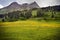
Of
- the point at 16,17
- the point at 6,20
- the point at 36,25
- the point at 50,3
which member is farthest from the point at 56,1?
the point at 6,20

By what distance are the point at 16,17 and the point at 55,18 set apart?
0.97 metres

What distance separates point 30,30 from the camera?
4.15 meters

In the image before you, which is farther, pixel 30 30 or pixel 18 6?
pixel 18 6

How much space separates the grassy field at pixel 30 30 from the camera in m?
4.01

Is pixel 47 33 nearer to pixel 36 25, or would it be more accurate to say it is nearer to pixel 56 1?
pixel 36 25

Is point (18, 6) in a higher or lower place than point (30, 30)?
higher

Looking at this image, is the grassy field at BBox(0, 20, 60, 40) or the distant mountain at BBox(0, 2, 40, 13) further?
the distant mountain at BBox(0, 2, 40, 13)

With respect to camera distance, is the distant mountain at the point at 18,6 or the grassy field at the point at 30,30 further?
the distant mountain at the point at 18,6

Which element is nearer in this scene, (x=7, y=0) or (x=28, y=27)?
(x=28, y=27)

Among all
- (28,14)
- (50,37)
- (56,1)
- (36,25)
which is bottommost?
(50,37)

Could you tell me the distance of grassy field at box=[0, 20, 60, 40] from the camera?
4008 millimetres

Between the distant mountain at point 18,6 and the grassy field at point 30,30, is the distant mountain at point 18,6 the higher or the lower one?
the higher one

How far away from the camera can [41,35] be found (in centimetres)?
407

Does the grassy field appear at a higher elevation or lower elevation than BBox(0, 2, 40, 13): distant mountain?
lower
